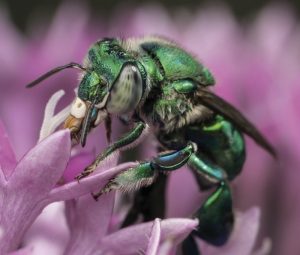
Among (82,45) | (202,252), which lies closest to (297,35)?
(82,45)

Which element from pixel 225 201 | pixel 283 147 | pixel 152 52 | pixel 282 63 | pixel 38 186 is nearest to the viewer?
pixel 38 186

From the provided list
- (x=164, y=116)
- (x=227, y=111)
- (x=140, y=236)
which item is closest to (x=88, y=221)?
(x=140, y=236)

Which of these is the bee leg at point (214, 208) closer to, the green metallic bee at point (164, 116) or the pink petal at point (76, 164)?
the green metallic bee at point (164, 116)

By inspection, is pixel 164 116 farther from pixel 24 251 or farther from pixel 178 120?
pixel 24 251

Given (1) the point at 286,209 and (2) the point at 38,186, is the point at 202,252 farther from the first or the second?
(1) the point at 286,209

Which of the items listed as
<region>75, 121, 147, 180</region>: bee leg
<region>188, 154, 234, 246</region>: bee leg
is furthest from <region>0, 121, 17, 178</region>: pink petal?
<region>188, 154, 234, 246</region>: bee leg

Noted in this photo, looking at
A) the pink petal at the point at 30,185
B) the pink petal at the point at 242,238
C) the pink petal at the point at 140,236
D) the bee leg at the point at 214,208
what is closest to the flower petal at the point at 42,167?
the pink petal at the point at 30,185

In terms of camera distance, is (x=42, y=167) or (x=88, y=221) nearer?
(x=42, y=167)
